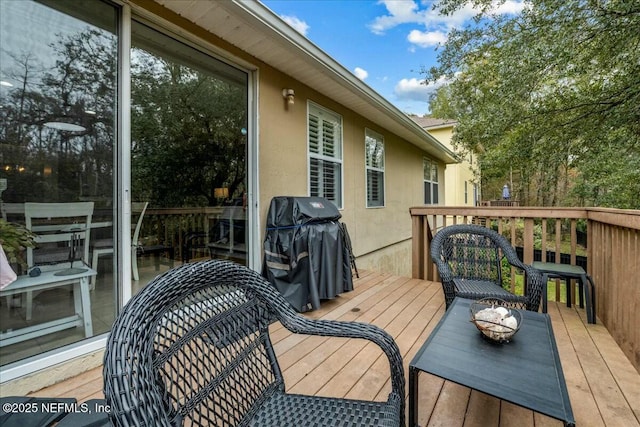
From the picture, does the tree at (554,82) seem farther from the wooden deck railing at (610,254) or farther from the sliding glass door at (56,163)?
the sliding glass door at (56,163)

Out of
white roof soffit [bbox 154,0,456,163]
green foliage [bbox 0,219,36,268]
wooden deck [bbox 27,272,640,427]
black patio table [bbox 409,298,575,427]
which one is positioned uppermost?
white roof soffit [bbox 154,0,456,163]

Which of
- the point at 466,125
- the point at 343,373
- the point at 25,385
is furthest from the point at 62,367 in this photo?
the point at 466,125

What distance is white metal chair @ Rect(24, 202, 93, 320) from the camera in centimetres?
197

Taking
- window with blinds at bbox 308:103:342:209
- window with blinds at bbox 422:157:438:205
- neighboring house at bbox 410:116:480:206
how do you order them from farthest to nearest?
neighboring house at bbox 410:116:480:206, window with blinds at bbox 422:157:438:205, window with blinds at bbox 308:103:342:209

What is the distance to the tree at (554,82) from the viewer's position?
12.5 ft

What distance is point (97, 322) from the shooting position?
2.21 metres

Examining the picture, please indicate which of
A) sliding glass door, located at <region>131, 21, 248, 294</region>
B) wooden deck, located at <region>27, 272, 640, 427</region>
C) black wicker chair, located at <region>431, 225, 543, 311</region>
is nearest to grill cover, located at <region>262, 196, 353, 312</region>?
wooden deck, located at <region>27, 272, 640, 427</region>

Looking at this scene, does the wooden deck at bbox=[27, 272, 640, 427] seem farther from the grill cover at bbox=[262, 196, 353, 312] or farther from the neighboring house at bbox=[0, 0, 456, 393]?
the neighboring house at bbox=[0, 0, 456, 393]

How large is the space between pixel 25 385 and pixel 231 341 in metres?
1.59

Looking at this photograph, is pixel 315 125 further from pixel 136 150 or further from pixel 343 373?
pixel 343 373

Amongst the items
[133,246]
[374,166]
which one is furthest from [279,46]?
[374,166]

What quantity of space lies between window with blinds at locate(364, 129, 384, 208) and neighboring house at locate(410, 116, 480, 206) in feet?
22.9

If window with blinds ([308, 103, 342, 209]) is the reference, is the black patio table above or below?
below

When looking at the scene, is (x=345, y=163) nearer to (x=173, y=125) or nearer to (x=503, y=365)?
(x=173, y=125)
